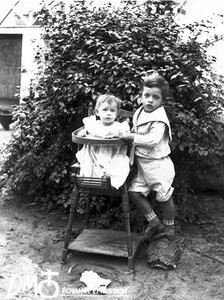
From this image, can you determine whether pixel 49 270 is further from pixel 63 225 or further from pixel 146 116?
pixel 146 116

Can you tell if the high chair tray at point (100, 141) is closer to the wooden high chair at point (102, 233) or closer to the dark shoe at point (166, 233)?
the wooden high chair at point (102, 233)

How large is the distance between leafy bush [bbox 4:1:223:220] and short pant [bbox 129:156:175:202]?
1.69ft

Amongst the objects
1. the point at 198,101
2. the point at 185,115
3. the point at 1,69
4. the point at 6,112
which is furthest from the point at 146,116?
the point at 1,69

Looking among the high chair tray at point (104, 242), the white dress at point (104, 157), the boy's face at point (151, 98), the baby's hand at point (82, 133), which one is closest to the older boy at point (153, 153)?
the boy's face at point (151, 98)

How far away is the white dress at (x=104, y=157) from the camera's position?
3547 mm

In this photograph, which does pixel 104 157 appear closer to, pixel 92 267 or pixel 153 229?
pixel 153 229

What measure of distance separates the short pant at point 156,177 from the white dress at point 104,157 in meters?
0.19

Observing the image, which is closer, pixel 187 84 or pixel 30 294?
pixel 30 294

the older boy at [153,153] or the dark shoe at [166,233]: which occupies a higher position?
the older boy at [153,153]

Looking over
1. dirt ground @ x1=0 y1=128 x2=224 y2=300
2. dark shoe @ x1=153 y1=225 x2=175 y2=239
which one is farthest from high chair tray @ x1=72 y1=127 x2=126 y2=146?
dirt ground @ x1=0 y1=128 x2=224 y2=300

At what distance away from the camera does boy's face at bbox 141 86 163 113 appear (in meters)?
3.61

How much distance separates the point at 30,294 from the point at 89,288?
45 centimetres

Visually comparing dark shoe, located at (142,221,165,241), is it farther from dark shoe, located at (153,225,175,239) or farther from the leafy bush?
the leafy bush

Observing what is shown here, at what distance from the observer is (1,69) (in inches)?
412
